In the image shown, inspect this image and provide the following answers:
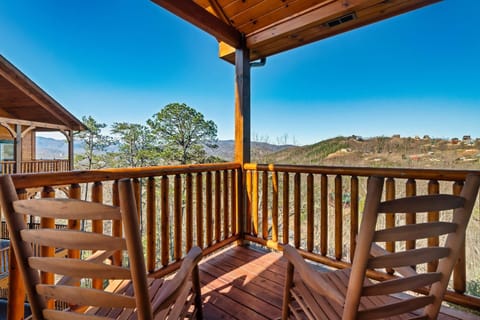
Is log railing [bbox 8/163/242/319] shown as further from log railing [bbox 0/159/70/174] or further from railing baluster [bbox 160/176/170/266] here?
log railing [bbox 0/159/70/174]

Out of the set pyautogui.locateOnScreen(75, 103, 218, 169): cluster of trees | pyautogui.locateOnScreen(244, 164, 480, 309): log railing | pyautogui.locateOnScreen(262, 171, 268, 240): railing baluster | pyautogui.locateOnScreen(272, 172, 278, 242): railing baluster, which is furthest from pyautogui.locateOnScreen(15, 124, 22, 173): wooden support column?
pyautogui.locateOnScreen(272, 172, 278, 242): railing baluster

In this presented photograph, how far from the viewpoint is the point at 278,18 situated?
2.65m

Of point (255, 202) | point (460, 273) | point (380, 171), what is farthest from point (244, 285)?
point (460, 273)

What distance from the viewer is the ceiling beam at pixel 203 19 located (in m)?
2.16

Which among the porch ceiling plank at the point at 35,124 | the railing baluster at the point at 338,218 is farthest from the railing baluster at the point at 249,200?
the porch ceiling plank at the point at 35,124

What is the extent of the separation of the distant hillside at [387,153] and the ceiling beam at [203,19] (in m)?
1.61

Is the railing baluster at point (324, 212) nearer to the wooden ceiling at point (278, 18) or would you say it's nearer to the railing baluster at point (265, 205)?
the railing baluster at point (265, 205)

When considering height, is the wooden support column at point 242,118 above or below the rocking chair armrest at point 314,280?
above

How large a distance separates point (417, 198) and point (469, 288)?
6.39 ft

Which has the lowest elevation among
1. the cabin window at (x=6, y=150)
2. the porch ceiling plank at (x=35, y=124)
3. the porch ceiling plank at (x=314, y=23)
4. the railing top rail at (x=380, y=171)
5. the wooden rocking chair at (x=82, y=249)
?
the wooden rocking chair at (x=82, y=249)

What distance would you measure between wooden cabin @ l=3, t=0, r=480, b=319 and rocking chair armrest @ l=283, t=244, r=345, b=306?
2.54ft

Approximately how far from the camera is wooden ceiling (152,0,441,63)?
85.7 inches

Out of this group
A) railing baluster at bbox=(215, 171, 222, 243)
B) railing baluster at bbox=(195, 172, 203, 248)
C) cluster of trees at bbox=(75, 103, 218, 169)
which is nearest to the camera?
railing baluster at bbox=(195, 172, 203, 248)

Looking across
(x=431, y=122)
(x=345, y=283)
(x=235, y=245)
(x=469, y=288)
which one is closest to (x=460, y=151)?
(x=431, y=122)
